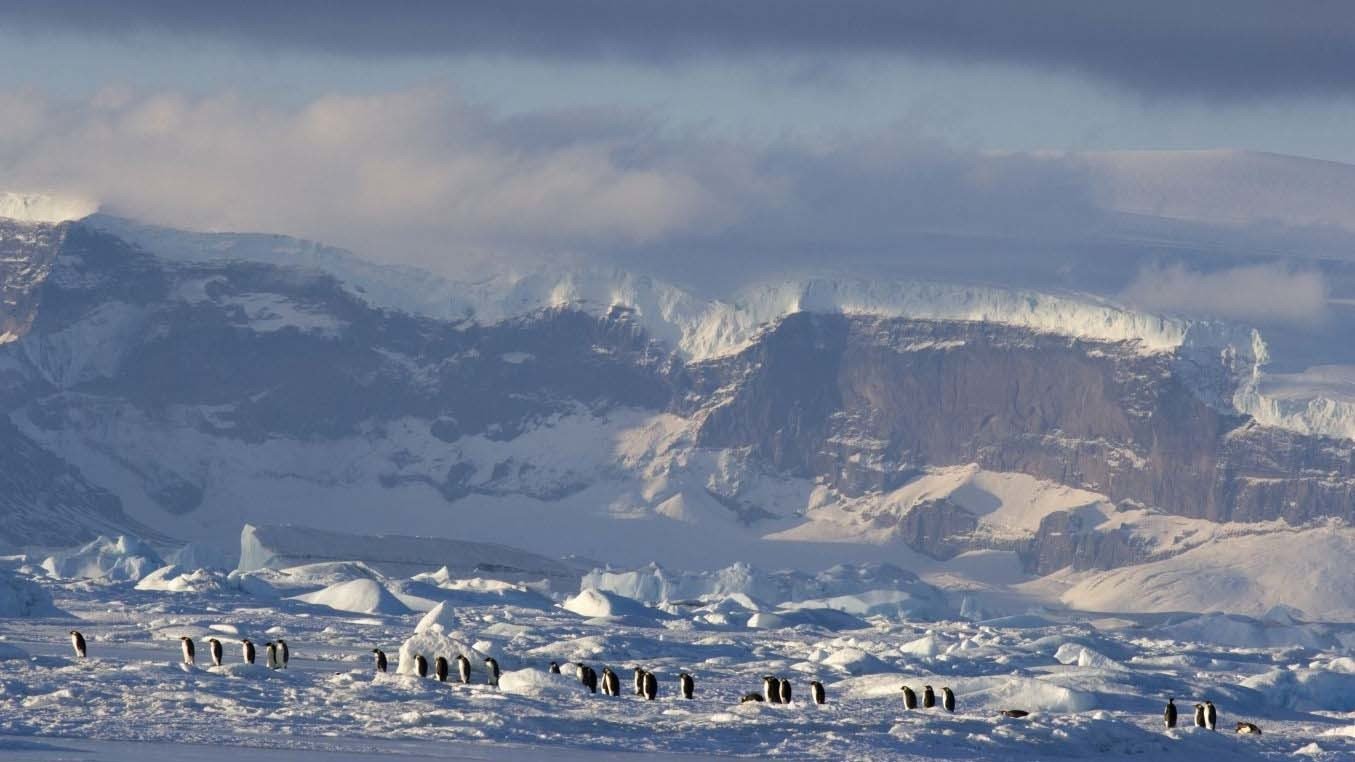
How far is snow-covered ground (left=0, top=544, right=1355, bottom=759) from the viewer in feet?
220

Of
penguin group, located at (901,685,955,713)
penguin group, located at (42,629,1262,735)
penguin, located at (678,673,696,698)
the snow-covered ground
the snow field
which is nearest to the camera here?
the snow-covered ground

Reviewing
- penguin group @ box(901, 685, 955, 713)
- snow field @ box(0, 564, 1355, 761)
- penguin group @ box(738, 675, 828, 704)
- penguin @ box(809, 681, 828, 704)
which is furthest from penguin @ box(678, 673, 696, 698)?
penguin group @ box(901, 685, 955, 713)

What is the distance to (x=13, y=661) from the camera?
76.8 m

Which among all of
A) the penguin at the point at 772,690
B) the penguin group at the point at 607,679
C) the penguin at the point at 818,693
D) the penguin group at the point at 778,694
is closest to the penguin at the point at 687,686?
the penguin group at the point at 607,679

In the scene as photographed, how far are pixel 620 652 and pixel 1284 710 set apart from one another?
83.6 feet

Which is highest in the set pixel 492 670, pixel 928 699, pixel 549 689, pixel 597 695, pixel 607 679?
pixel 492 670

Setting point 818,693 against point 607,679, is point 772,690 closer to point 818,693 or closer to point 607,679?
point 818,693

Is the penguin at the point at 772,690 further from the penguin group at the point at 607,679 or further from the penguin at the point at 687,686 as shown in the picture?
the penguin at the point at 687,686

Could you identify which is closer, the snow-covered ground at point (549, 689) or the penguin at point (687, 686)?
the snow-covered ground at point (549, 689)

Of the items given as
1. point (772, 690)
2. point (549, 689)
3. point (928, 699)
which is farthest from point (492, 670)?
point (928, 699)

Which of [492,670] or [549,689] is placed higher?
[492,670]

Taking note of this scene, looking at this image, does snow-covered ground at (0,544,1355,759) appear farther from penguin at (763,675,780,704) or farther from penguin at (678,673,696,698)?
penguin at (763,675,780,704)

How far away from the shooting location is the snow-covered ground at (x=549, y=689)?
67.2 m

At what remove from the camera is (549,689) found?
3076 inches
